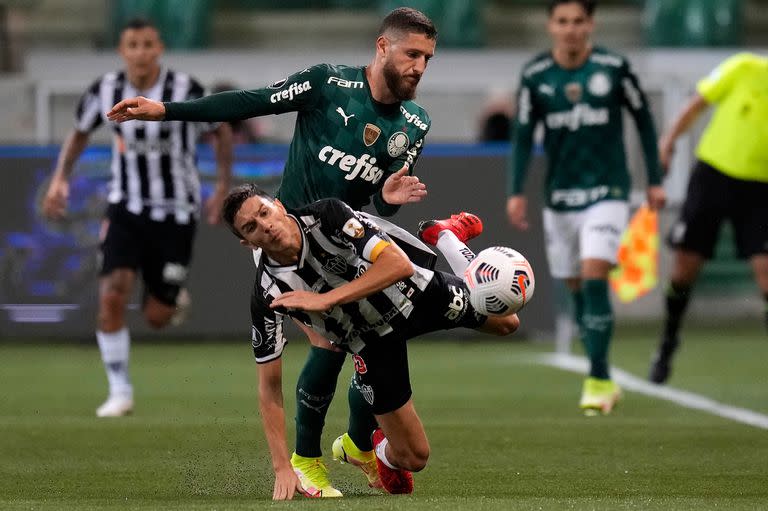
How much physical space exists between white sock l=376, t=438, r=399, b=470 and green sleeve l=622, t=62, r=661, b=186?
3.64 metres

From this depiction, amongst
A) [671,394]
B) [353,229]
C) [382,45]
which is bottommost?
[671,394]

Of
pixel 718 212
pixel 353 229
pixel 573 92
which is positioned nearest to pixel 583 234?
pixel 573 92

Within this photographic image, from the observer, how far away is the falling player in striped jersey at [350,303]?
602 cm

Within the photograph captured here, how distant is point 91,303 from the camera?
14781 millimetres

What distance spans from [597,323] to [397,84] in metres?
3.45

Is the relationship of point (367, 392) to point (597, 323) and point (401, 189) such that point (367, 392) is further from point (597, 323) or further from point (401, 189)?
point (597, 323)

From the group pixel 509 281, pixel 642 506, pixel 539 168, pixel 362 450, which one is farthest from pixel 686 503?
pixel 539 168

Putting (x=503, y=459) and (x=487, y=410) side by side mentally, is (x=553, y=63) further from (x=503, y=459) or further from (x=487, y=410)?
(x=503, y=459)

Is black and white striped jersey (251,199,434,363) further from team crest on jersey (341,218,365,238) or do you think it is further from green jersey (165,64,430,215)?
green jersey (165,64,430,215)

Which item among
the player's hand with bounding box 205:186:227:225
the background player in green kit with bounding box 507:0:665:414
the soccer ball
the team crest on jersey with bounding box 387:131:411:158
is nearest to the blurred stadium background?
the background player in green kit with bounding box 507:0:665:414

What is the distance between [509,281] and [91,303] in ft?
29.0

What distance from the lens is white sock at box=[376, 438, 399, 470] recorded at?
6.68m

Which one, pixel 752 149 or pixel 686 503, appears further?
pixel 752 149

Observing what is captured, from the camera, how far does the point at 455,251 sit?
22.5 ft
